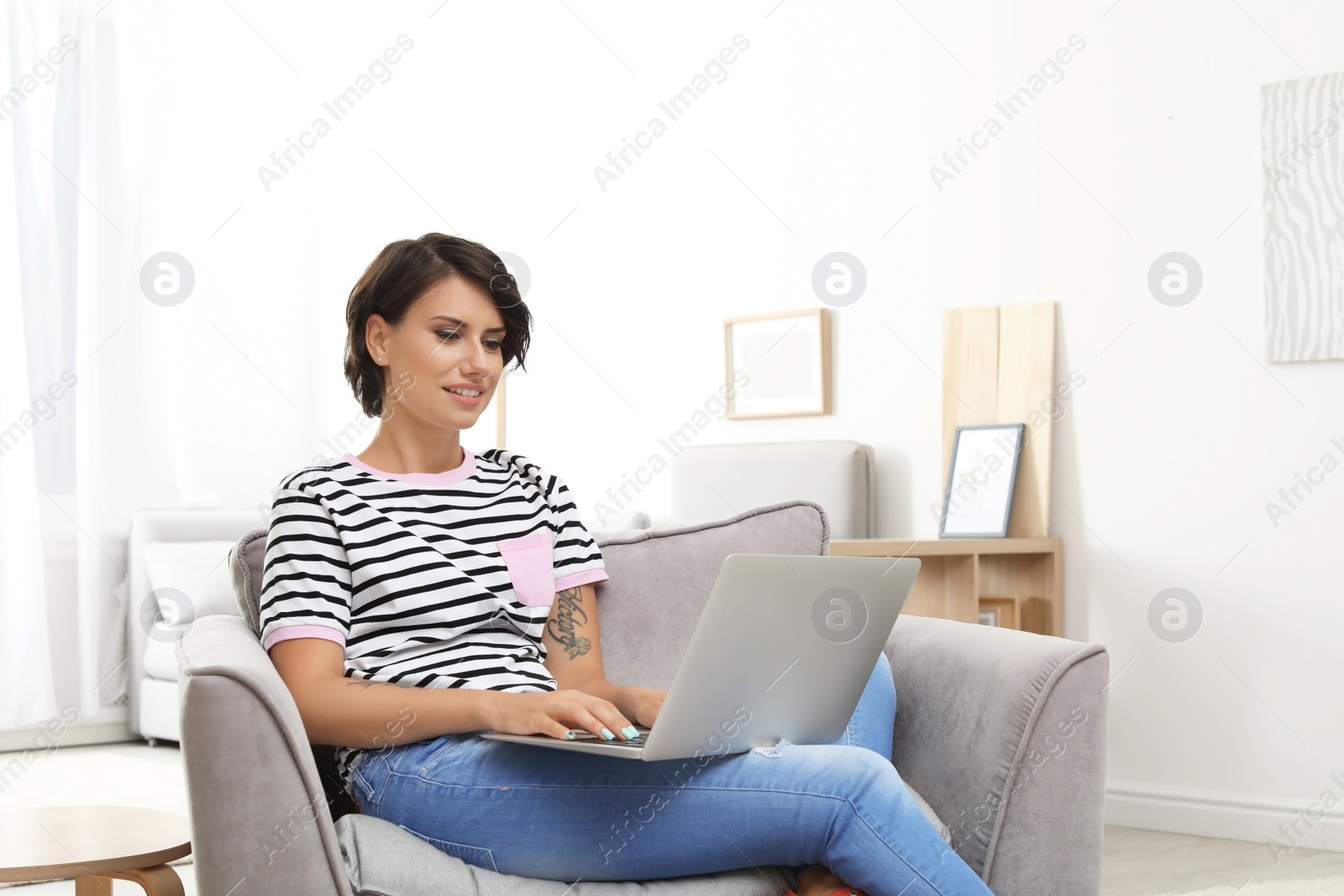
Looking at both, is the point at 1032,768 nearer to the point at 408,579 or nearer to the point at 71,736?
the point at 408,579

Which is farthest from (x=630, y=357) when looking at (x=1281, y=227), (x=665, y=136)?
(x=1281, y=227)

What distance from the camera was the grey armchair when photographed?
1.11 metres

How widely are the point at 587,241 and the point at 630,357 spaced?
19.1 inches

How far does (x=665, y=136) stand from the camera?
404 centimetres

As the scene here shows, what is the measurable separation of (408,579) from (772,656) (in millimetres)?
502

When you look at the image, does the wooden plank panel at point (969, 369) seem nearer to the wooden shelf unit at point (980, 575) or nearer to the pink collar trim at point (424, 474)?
the wooden shelf unit at point (980, 575)

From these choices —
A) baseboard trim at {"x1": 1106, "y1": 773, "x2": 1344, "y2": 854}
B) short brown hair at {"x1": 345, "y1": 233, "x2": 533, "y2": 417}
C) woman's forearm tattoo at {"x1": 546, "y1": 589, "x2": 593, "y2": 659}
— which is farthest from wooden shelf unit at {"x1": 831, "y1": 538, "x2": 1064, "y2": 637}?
short brown hair at {"x1": 345, "y1": 233, "x2": 533, "y2": 417}

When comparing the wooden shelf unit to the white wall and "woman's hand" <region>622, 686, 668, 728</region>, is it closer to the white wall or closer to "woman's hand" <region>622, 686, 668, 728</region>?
the white wall

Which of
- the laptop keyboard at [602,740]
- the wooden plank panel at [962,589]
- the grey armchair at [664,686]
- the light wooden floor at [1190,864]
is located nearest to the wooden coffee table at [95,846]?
the grey armchair at [664,686]

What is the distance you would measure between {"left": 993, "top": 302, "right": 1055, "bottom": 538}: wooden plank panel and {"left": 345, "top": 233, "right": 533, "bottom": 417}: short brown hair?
1818 millimetres

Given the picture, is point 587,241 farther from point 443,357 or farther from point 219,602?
point 443,357

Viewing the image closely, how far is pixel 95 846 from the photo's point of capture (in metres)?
1.49

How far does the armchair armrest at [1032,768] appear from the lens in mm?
1336

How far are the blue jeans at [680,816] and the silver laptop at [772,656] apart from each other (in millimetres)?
45
